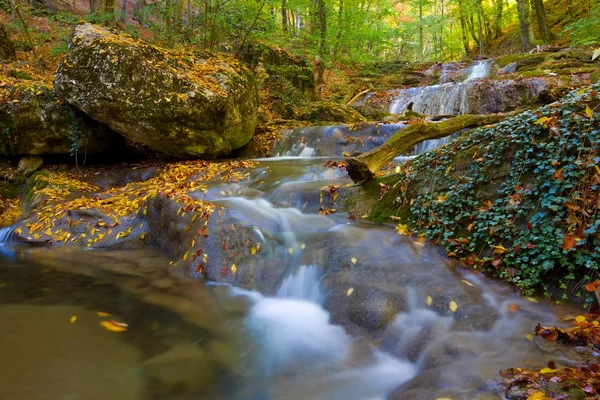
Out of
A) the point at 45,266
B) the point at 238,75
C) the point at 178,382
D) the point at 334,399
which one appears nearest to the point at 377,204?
the point at 334,399

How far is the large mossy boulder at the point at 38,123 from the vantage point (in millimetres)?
7688

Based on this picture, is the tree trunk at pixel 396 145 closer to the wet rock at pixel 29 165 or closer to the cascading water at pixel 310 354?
the cascading water at pixel 310 354

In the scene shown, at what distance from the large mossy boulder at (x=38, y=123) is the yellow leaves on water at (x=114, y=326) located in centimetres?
647

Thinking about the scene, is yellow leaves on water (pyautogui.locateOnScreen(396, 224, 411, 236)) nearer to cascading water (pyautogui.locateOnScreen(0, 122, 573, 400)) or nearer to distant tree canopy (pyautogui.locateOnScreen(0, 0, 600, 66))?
cascading water (pyautogui.locateOnScreen(0, 122, 573, 400))

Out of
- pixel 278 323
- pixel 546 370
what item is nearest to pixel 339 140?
pixel 278 323

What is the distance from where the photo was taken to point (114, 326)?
3273mm

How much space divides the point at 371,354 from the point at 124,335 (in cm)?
215

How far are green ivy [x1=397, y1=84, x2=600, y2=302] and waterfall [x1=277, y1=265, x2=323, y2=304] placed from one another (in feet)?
4.54

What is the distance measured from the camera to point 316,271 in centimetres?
402

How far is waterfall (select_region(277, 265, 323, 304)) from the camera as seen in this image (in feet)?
12.6

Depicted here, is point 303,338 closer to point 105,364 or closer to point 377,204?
point 105,364

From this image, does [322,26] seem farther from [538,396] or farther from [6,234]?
[538,396]

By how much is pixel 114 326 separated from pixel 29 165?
690 cm

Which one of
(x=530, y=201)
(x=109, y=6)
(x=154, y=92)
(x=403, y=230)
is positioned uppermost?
(x=109, y=6)
